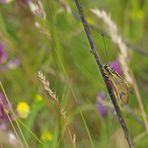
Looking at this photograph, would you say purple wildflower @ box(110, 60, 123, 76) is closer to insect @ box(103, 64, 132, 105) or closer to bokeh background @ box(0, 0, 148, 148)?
bokeh background @ box(0, 0, 148, 148)

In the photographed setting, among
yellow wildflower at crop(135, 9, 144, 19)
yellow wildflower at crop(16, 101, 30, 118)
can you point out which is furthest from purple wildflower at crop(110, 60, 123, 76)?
yellow wildflower at crop(135, 9, 144, 19)

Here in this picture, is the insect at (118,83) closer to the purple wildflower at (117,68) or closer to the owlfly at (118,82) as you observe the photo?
the owlfly at (118,82)

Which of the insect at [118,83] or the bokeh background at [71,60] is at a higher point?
the bokeh background at [71,60]

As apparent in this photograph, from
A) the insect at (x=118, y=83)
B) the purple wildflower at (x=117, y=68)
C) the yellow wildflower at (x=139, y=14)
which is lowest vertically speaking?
the insect at (x=118, y=83)

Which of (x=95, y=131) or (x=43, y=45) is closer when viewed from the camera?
(x=95, y=131)

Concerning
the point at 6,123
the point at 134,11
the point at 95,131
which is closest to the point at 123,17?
the point at 134,11

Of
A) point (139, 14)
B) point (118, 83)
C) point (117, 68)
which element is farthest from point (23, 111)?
point (139, 14)

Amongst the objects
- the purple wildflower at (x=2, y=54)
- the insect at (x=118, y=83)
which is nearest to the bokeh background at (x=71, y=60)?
the purple wildflower at (x=2, y=54)

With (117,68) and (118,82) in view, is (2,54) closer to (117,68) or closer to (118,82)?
(117,68)

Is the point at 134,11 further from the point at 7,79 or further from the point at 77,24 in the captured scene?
the point at 7,79
